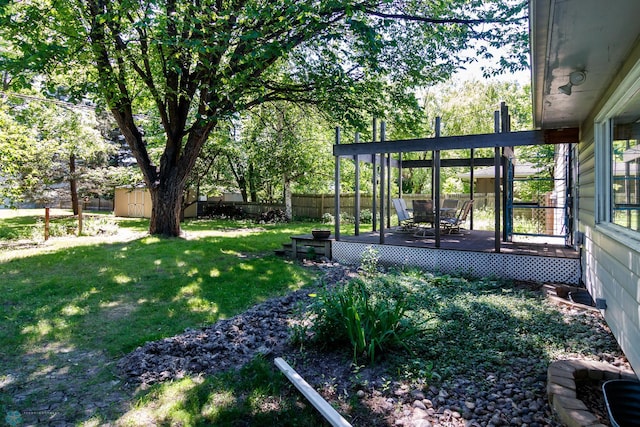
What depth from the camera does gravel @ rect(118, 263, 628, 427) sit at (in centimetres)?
245

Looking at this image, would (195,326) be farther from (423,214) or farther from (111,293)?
(423,214)

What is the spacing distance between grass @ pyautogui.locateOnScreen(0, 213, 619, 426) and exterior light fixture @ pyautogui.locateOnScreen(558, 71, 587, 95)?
7.90ft

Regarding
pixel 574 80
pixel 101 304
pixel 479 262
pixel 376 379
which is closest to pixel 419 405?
pixel 376 379

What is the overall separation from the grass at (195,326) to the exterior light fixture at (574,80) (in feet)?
7.90

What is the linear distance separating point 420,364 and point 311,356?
3.01 feet

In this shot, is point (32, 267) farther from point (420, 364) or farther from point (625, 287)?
point (625, 287)

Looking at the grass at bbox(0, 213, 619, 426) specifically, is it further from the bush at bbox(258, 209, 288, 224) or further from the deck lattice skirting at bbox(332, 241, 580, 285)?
the bush at bbox(258, 209, 288, 224)

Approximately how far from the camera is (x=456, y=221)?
898 centimetres

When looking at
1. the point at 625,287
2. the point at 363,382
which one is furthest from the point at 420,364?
the point at 625,287

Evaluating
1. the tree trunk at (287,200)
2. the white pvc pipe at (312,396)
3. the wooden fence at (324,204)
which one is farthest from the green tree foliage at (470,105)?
the white pvc pipe at (312,396)

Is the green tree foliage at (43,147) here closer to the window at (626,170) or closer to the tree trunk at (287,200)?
the tree trunk at (287,200)

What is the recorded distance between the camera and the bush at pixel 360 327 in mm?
3277

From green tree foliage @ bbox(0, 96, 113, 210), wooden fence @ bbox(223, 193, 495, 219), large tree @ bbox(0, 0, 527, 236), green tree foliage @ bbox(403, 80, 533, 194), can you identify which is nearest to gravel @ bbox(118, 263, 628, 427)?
large tree @ bbox(0, 0, 527, 236)

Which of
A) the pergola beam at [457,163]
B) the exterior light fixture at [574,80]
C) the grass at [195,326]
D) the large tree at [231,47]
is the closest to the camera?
the grass at [195,326]
